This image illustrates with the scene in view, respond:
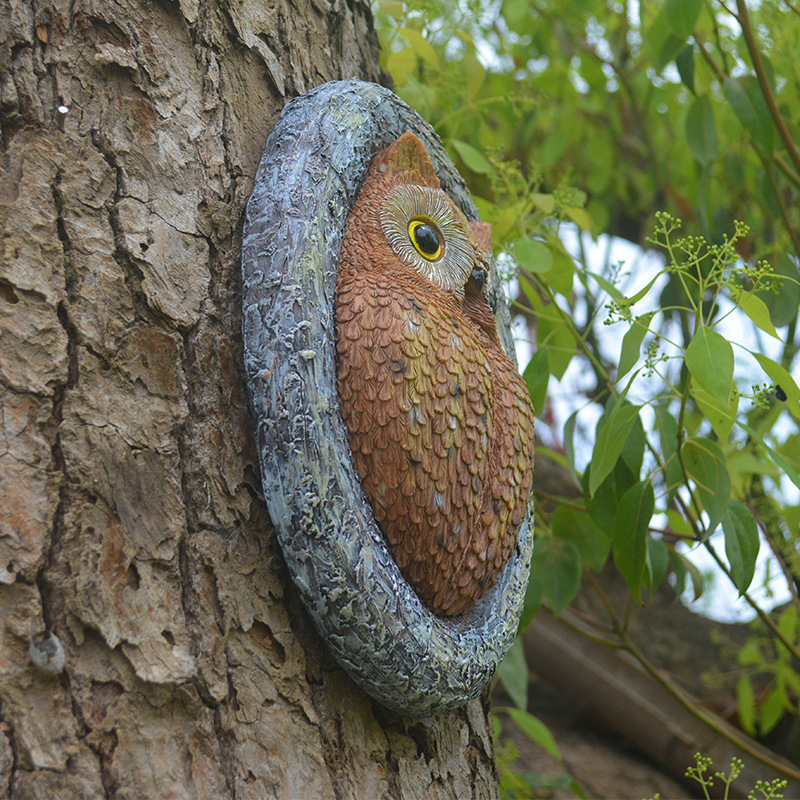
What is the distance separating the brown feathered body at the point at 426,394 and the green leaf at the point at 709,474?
0.76ft

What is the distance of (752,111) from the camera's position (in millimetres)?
1096

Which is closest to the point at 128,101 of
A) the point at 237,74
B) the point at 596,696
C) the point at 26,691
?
the point at 237,74

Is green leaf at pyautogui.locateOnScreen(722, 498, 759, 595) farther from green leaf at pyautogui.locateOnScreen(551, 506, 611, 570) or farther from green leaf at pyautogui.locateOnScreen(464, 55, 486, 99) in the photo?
green leaf at pyautogui.locateOnScreen(464, 55, 486, 99)

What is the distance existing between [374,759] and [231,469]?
259mm

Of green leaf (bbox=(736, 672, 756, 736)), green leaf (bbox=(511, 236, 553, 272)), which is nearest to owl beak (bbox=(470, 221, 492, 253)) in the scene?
green leaf (bbox=(511, 236, 553, 272))

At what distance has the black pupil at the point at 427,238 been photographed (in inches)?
26.1

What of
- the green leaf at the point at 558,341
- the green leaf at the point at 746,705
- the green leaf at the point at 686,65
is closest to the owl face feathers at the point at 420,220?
the green leaf at the point at 558,341

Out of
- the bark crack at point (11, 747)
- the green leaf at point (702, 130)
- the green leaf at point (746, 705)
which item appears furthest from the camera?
the green leaf at point (746, 705)

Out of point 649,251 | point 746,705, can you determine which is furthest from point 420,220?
point 649,251

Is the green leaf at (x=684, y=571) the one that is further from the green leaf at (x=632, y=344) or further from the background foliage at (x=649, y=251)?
the green leaf at (x=632, y=344)

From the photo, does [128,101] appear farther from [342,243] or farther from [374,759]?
[374,759]

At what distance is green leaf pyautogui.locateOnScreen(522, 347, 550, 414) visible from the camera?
0.93 meters

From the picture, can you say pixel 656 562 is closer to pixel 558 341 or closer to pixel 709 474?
pixel 709 474

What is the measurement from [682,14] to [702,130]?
0.25 metres
